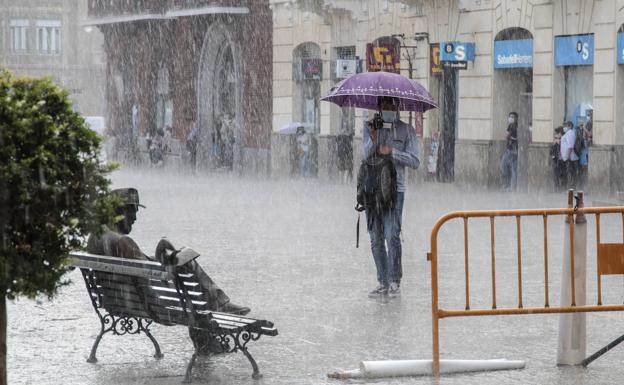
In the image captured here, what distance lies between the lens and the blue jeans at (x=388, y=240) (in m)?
11.6

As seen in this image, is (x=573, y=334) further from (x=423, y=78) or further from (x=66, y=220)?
(x=423, y=78)

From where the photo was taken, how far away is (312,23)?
3831 cm

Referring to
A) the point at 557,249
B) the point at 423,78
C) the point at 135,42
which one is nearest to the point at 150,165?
the point at 135,42

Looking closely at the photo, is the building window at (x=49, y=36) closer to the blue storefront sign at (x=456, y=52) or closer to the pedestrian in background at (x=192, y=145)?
the pedestrian in background at (x=192, y=145)

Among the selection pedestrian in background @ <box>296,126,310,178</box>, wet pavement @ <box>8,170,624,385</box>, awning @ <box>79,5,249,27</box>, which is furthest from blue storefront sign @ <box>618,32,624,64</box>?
awning @ <box>79,5,249,27</box>

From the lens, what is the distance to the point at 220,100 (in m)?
45.5

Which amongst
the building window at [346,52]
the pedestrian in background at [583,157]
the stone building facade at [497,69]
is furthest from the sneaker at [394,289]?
the building window at [346,52]

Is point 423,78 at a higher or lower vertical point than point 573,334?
higher

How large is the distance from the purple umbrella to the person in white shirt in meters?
15.7

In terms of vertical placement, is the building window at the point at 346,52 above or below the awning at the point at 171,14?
below

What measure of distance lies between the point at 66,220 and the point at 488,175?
83.0 feet

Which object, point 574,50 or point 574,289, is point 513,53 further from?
point 574,289

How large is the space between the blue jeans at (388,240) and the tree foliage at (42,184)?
5778 millimetres

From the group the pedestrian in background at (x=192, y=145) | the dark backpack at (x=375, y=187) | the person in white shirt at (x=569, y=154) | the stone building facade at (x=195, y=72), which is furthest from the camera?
the pedestrian in background at (x=192, y=145)
